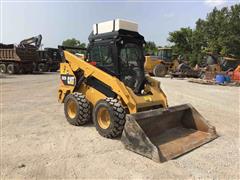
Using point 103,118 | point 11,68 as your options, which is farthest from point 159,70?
point 103,118

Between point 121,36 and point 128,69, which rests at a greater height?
point 121,36

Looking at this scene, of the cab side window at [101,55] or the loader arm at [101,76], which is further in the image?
the cab side window at [101,55]

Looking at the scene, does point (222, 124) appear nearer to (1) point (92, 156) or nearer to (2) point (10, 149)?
(1) point (92, 156)

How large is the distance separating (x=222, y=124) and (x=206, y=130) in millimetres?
1259

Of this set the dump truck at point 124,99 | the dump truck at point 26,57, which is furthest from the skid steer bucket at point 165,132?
the dump truck at point 26,57

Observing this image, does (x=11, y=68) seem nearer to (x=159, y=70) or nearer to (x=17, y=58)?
(x=17, y=58)

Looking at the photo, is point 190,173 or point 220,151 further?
point 220,151

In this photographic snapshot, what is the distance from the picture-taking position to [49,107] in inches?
326

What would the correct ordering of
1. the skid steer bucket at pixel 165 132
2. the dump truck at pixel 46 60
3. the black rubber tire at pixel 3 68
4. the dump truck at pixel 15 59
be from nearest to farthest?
the skid steer bucket at pixel 165 132, the dump truck at pixel 15 59, the black rubber tire at pixel 3 68, the dump truck at pixel 46 60

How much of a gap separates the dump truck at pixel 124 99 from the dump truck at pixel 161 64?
14.6 m

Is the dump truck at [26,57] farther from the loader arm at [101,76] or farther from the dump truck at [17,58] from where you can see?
the loader arm at [101,76]

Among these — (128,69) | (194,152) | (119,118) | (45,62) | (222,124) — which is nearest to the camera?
(194,152)

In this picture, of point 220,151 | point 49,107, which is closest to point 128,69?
point 220,151

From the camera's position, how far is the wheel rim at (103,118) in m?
5.27
